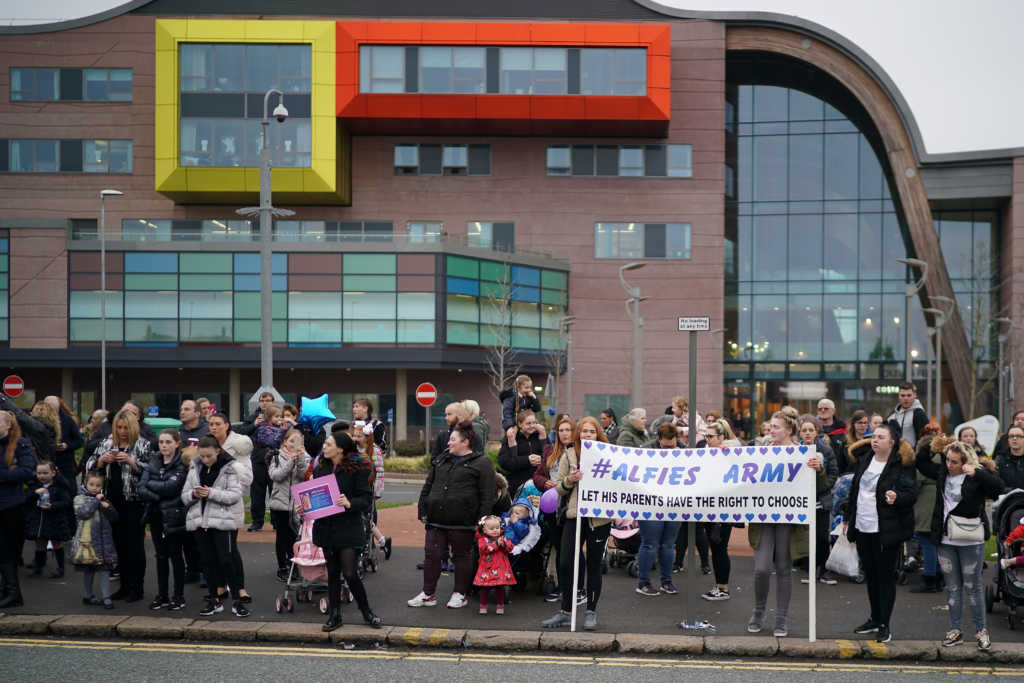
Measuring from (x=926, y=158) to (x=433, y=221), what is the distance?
25.9m

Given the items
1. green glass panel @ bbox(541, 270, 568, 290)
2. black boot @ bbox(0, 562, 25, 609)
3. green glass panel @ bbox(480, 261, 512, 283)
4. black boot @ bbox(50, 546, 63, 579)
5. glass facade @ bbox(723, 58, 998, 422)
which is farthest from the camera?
glass facade @ bbox(723, 58, 998, 422)

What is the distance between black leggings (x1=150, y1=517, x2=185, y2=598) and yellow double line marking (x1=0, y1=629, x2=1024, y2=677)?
1.05 meters

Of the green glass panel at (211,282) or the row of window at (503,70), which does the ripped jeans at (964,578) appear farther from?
the row of window at (503,70)

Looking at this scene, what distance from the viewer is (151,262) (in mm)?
42344

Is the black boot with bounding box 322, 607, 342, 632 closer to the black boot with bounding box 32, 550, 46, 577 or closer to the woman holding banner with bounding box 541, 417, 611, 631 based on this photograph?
the woman holding banner with bounding box 541, 417, 611, 631

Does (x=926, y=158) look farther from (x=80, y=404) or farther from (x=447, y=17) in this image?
(x=80, y=404)

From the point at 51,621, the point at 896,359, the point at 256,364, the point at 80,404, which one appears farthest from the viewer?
the point at 896,359

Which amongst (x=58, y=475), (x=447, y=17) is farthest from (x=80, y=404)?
(x=58, y=475)

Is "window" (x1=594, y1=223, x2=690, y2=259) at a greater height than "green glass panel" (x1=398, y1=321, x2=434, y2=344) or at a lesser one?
greater

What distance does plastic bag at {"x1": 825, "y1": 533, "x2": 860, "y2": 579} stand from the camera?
11.3m

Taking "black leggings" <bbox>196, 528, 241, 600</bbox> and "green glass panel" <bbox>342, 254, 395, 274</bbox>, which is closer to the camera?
"black leggings" <bbox>196, 528, 241, 600</bbox>

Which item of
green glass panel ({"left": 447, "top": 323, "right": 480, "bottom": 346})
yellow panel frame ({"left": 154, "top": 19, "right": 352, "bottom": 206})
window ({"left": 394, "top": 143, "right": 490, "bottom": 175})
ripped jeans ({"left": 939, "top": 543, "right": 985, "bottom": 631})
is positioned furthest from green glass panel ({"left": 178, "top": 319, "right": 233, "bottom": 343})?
ripped jeans ({"left": 939, "top": 543, "right": 985, "bottom": 631})

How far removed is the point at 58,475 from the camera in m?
10.9

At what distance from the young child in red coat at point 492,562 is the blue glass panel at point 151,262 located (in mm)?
36352
